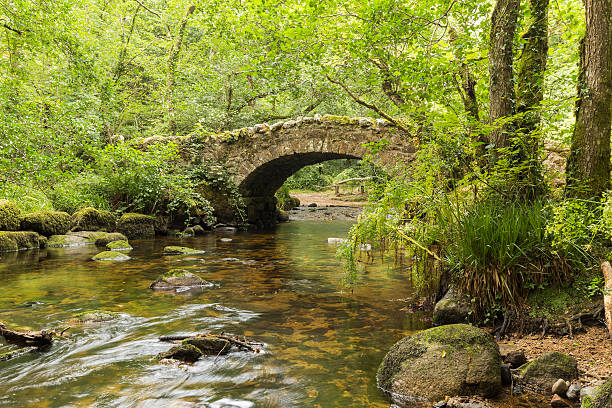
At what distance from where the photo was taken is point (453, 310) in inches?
142

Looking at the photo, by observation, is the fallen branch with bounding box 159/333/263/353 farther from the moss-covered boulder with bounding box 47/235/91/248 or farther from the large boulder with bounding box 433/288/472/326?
the moss-covered boulder with bounding box 47/235/91/248

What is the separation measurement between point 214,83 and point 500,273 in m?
13.2

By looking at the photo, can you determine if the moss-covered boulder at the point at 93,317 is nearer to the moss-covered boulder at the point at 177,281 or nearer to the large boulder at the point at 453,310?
the moss-covered boulder at the point at 177,281

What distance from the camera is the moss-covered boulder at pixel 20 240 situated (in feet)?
26.9

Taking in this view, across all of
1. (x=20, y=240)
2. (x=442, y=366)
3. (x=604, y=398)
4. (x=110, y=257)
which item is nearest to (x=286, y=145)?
(x=110, y=257)

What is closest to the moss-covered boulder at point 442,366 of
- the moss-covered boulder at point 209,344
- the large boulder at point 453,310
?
the large boulder at point 453,310

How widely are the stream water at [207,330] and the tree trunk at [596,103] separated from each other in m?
1.87

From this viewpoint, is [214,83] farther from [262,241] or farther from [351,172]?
[351,172]

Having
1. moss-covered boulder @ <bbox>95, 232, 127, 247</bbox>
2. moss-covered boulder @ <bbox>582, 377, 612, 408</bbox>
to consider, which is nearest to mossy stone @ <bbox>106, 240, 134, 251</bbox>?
moss-covered boulder @ <bbox>95, 232, 127, 247</bbox>

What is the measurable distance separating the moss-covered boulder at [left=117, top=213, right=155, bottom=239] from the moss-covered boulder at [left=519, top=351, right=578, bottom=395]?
997cm

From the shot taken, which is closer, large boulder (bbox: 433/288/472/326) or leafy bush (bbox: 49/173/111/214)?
large boulder (bbox: 433/288/472/326)

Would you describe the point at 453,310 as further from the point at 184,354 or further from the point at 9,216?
the point at 9,216

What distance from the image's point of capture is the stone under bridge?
37.5ft

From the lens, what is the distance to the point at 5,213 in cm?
858
